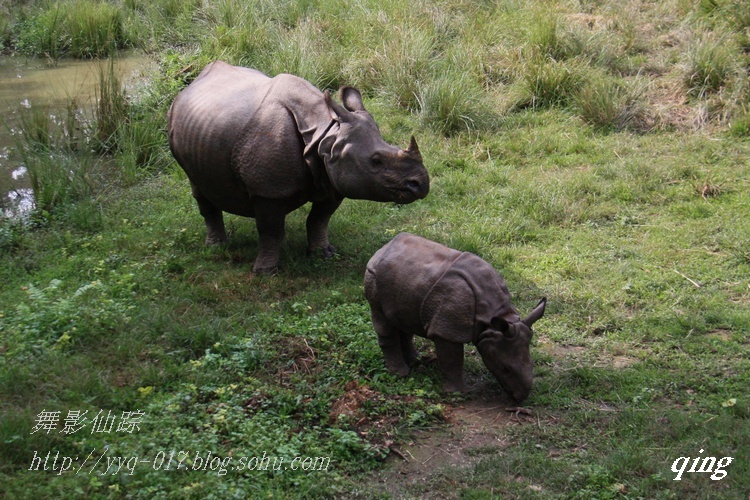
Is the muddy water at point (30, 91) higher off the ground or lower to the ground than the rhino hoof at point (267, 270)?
lower

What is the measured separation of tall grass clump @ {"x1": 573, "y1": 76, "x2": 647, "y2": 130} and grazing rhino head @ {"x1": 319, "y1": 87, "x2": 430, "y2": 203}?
14.5 ft

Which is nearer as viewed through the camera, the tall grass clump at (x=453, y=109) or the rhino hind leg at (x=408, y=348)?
the rhino hind leg at (x=408, y=348)

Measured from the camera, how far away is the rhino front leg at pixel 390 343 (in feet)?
18.7

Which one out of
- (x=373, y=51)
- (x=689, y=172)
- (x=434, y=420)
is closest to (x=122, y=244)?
(x=434, y=420)

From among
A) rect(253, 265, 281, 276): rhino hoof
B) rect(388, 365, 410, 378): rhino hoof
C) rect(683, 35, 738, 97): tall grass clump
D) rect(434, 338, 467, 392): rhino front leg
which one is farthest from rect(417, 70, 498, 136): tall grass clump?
rect(434, 338, 467, 392): rhino front leg

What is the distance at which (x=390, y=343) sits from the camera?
227 inches

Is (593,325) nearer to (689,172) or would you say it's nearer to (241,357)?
(241,357)

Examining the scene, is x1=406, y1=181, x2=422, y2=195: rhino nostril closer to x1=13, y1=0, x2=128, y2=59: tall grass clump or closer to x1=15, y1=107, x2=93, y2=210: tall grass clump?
x1=15, y1=107, x2=93, y2=210: tall grass clump

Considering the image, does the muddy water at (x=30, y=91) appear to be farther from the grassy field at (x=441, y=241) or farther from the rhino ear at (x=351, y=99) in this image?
the rhino ear at (x=351, y=99)

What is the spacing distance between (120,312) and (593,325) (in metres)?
3.87

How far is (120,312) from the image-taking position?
6.47 metres

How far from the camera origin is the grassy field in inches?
191

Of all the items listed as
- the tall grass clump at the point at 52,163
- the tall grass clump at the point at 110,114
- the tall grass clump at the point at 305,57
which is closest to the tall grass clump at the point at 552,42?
the tall grass clump at the point at 305,57

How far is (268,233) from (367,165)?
4.07ft
